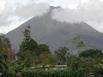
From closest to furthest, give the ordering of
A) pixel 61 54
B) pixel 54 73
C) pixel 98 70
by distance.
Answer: pixel 54 73
pixel 98 70
pixel 61 54

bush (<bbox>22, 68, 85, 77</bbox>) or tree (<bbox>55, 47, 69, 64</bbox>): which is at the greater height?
tree (<bbox>55, 47, 69, 64</bbox>)

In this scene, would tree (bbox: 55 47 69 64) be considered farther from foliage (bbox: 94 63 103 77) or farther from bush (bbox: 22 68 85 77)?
bush (bbox: 22 68 85 77)

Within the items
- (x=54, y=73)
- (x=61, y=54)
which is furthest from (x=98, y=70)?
(x=61, y=54)

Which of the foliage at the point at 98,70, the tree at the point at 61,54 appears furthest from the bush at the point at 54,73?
the tree at the point at 61,54

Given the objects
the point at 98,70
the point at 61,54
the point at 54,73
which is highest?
the point at 61,54

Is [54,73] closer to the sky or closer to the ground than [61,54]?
closer to the ground

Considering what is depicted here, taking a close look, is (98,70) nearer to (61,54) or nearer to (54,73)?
(54,73)

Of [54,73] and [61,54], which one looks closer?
[54,73]

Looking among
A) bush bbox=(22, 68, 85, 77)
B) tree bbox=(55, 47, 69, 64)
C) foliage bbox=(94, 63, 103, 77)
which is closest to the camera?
bush bbox=(22, 68, 85, 77)

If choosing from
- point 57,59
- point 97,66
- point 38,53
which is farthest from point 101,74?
point 38,53

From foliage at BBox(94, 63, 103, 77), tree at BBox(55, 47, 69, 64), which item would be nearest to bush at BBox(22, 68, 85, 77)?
foliage at BBox(94, 63, 103, 77)

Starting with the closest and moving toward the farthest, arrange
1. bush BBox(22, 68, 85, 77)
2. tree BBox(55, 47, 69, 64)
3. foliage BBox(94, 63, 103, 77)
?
bush BBox(22, 68, 85, 77), foliage BBox(94, 63, 103, 77), tree BBox(55, 47, 69, 64)

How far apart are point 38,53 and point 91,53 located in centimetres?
888

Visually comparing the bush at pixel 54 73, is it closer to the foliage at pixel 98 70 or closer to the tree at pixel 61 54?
the foliage at pixel 98 70
